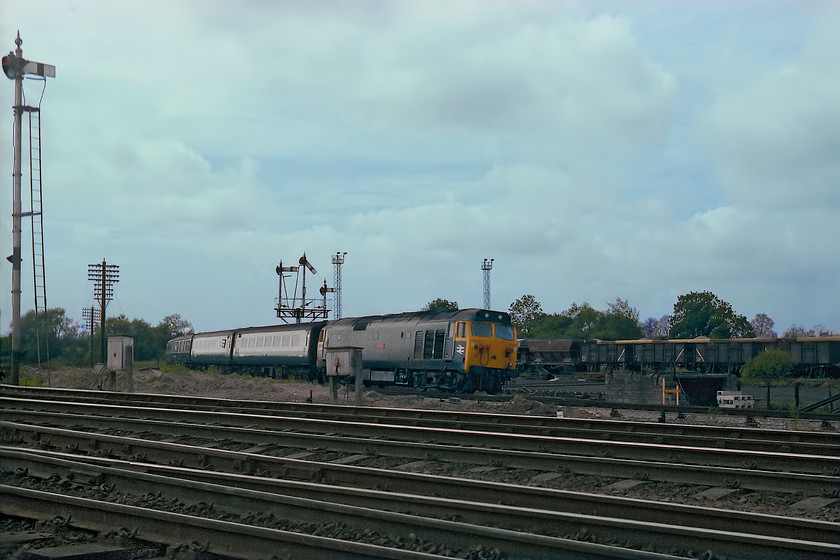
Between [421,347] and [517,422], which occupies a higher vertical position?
[421,347]

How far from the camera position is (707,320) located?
90.4m

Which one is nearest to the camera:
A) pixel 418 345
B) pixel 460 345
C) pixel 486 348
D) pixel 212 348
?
pixel 460 345

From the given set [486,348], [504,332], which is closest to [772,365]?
[504,332]

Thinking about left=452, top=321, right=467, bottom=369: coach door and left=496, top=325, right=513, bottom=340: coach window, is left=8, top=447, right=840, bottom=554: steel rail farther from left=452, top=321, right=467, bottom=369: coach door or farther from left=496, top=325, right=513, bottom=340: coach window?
left=496, top=325, right=513, bottom=340: coach window

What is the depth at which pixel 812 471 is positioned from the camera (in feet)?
28.5

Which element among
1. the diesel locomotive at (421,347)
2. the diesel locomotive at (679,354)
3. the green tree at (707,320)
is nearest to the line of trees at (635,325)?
the green tree at (707,320)

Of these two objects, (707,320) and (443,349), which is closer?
(443,349)

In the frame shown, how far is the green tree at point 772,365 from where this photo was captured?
42312 millimetres

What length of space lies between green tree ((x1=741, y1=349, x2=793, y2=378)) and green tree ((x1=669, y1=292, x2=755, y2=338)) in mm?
45601

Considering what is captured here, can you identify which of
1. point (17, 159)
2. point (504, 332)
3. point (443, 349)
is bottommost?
point (443, 349)

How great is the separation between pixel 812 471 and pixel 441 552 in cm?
506

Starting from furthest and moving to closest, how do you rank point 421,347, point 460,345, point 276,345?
1. point 276,345
2. point 421,347
3. point 460,345

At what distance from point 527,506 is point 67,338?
151 feet

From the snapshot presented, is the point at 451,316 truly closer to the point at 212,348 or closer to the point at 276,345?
the point at 276,345
